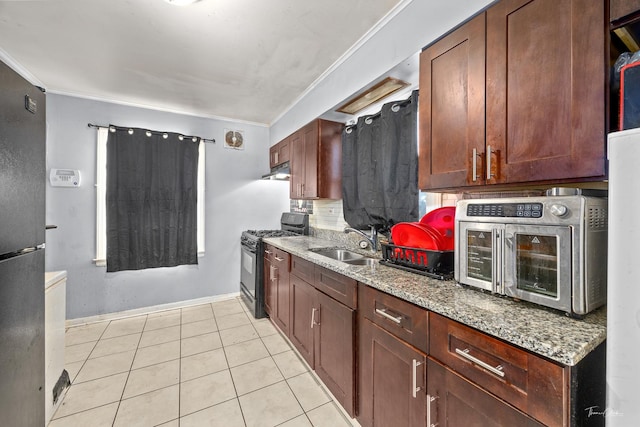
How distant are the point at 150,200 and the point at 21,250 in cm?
218

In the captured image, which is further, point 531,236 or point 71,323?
point 71,323

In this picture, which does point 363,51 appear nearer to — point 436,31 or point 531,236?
point 436,31

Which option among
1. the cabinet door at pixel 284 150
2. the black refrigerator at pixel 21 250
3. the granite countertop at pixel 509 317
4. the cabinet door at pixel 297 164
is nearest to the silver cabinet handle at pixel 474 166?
the granite countertop at pixel 509 317

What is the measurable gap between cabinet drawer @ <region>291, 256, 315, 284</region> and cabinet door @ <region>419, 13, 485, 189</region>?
101cm

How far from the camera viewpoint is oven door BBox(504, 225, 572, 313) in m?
0.85

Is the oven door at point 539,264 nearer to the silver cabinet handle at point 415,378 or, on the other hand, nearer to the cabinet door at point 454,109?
the cabinet door at point 454,109

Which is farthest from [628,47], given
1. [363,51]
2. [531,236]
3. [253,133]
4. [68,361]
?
[68,361]

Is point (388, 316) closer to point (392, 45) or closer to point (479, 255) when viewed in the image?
point (479, 255)

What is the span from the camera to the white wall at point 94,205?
2.84 m

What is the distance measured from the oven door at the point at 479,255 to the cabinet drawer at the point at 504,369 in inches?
10.5

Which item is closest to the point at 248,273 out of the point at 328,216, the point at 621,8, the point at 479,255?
the point at 328,216

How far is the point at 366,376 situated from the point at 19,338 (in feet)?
5.32

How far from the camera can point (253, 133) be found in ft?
12.8

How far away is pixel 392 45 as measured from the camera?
5.57 feet
